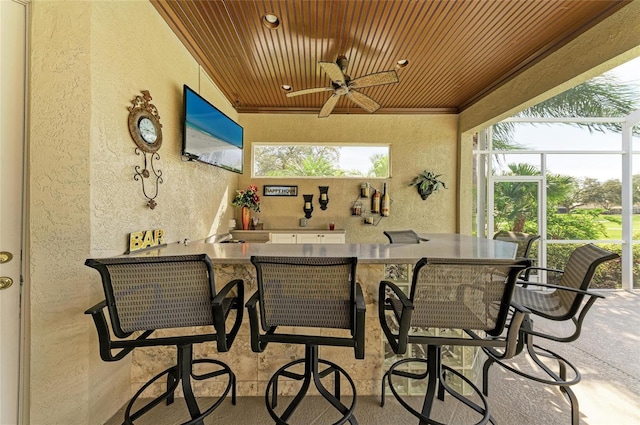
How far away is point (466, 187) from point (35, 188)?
4888 mm

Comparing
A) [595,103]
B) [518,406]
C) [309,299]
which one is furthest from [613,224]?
[309,299]

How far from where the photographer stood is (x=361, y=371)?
177cm

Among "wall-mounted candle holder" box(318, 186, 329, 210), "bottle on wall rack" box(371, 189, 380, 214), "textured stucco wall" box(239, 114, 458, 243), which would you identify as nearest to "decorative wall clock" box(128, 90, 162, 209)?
"textured stucco wall" box(239, 114, 458, 243)

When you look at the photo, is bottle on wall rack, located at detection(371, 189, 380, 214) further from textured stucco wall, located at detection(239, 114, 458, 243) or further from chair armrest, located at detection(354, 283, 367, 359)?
chair armrest, located at detection(354, 283, 367, 359)

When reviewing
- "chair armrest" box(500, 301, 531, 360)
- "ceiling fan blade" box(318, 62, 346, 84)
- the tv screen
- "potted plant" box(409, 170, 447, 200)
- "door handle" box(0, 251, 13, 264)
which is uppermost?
"ceiling fan blade" box(318, 62, 346, 84)

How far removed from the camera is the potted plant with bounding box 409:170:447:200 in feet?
13.4

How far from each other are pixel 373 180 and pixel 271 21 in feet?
9.10

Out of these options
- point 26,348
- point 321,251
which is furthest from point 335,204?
point 26,348

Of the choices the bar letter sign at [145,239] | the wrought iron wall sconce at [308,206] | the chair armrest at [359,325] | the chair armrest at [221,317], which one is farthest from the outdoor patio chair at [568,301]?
the wrought iron wall sconce at [308,206]

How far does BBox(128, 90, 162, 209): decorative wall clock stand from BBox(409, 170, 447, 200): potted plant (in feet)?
12.2

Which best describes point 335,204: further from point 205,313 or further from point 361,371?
point 205,313

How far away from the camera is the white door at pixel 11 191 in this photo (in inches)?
50.1

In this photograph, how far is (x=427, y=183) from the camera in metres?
4.09

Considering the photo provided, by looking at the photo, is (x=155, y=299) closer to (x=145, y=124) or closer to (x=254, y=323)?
(x=254, y=323)
